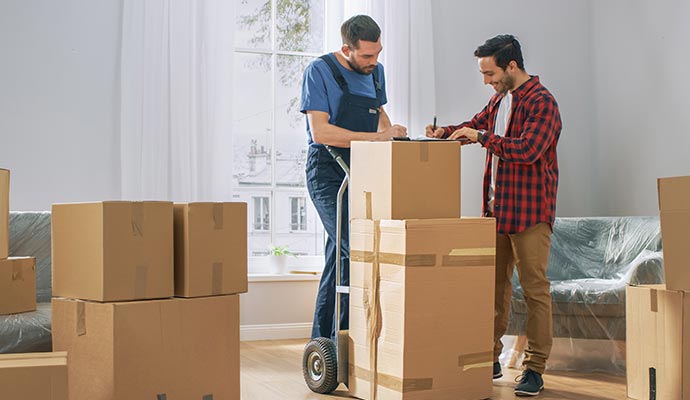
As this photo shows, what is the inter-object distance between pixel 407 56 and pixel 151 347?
3024 mm

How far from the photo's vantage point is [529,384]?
319 centimetres

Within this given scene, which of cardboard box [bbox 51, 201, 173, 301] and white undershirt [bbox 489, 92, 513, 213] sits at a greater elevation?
white undershirt [bbox 489, 92, 513, 213]

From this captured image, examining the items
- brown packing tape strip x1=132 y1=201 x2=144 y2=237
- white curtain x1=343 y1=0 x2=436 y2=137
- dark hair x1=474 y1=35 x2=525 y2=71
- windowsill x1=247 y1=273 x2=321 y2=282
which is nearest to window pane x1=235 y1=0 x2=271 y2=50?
white curtain x1=343 y1=0 x2=436 y2=137

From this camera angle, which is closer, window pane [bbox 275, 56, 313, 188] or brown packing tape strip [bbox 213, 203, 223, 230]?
brown packing tape strip [bbox 213, 203, 223, 230]

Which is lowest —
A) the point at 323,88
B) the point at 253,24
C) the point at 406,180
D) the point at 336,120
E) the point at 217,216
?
the point at 217,216

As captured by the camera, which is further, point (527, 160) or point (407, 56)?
point (407, 56)

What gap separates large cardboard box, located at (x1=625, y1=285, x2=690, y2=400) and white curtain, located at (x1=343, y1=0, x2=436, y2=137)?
2.17 metres

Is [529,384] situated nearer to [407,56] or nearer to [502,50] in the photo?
[502,50]

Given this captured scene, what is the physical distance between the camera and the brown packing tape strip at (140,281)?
2.45 m

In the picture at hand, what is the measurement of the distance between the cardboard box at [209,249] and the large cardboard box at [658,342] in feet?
4.78

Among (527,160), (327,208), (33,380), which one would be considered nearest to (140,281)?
(33,380)

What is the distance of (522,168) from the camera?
3264mm

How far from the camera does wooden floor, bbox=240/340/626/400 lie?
316 cm

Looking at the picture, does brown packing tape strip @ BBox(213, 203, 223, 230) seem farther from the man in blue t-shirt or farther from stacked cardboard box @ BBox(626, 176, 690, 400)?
stacked cardboard box @ BBox(626, 176, 690, 400)
